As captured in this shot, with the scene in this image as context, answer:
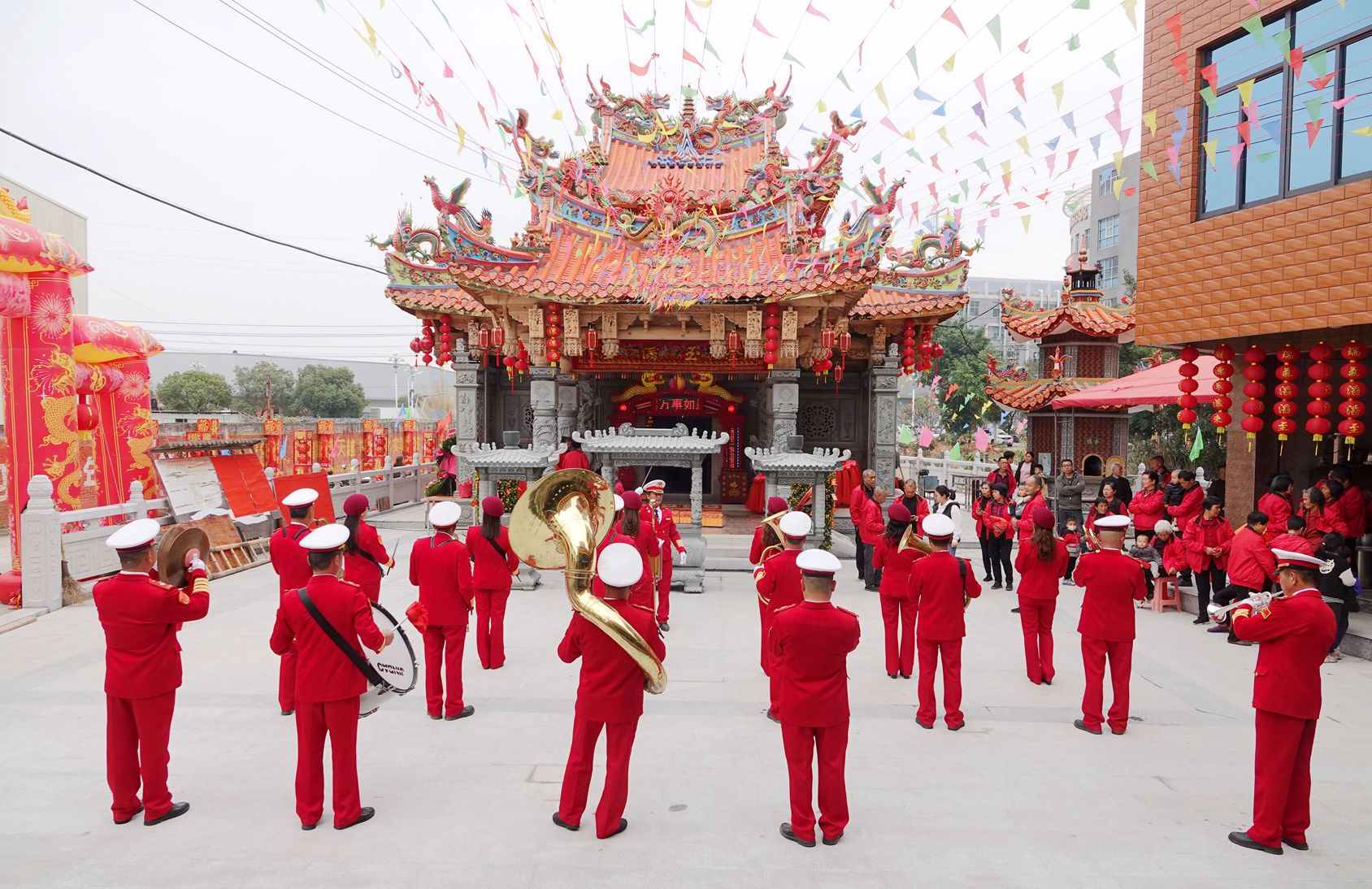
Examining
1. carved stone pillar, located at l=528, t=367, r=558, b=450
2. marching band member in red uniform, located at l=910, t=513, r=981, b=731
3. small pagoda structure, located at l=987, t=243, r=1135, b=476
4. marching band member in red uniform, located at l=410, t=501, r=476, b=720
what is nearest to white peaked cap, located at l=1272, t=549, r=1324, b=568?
marching band member in red uniform, located at l=910, t=513, r=981, b=731

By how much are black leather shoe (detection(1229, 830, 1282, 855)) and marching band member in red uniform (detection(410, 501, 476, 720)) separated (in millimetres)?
4791

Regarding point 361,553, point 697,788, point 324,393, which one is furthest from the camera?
point 324,393

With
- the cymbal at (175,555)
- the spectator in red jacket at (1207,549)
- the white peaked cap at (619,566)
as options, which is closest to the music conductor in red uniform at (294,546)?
the cymbal at (175,555)

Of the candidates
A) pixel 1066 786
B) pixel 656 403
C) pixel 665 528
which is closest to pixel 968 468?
pixel 656 403

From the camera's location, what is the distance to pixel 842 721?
3947mm

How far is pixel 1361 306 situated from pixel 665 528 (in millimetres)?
7223

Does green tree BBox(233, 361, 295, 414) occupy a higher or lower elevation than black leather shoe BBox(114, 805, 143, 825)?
higher

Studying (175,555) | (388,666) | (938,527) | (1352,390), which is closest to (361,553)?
(175,555)

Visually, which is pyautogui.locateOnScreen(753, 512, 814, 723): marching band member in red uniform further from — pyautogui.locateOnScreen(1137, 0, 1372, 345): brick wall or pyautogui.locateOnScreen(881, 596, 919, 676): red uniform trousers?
pyautogui.locateOnScreen(1137, 0, 1372, 345): brick wall

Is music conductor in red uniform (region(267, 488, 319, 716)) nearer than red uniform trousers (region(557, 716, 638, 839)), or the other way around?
red uniform trousers (region(557, 716, 638, 839))

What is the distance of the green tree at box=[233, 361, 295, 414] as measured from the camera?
48.9 meters

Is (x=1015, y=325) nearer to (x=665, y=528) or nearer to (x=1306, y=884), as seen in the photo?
(x=665, y=528)

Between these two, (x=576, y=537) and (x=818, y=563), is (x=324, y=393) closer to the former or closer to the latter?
(x=576, y=537)

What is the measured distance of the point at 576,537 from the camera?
429 cm
